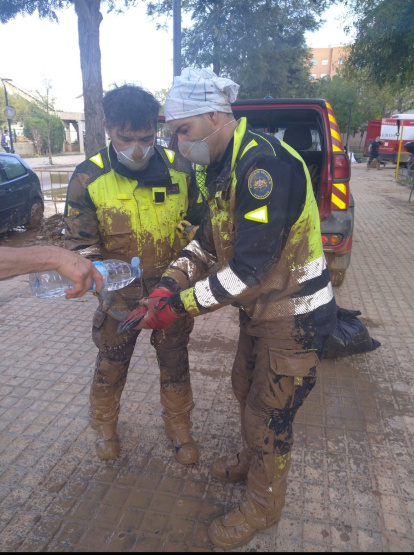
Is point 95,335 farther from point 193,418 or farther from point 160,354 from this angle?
point 193,418

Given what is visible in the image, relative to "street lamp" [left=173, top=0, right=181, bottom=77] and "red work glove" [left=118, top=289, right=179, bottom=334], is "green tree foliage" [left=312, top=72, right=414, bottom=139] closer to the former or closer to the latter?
"street lamp" [left=173, top=0, right=181, bottom=77]

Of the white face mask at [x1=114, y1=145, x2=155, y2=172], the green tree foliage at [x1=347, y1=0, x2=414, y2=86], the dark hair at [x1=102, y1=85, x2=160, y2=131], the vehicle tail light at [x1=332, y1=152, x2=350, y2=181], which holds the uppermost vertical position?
the green tree foliage at [x1=347, y1=0, x2=414, y2=86]

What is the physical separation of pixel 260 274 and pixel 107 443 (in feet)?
5.16

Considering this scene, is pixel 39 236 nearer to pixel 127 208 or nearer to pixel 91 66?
pixel 91 66

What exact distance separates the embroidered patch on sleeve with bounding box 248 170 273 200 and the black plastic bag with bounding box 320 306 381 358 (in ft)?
7.50

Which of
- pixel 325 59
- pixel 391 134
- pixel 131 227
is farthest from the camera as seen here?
pixel 325 59


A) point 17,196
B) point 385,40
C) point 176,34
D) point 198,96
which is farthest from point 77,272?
point 385,40

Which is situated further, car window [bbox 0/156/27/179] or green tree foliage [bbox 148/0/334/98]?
green tree foliage [bbox 148/0/334/98]

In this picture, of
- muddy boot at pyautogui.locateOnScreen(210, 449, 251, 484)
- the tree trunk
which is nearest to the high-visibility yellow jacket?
muddy boot at pyautogui.locateOnScreen(210, 449, 251, 484)

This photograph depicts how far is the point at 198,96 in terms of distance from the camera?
180 centimetres

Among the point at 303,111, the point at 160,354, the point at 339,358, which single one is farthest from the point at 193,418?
the point at 303,111

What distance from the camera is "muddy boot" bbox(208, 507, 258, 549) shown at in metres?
1.98

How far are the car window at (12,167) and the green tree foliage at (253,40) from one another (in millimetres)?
10635

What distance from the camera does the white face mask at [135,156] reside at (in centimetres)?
220
